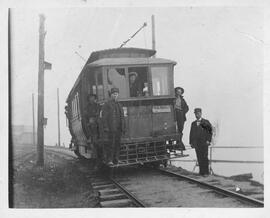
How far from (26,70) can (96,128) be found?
1551 millimetres

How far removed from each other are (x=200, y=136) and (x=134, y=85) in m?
1.45

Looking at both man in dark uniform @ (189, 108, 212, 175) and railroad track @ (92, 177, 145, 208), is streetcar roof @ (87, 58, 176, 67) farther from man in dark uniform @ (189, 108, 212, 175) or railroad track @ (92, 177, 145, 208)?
railroad track @ (92, 177, 145, 208)

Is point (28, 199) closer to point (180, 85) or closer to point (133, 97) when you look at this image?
point (133, 97)

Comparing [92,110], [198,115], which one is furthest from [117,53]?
[198,115]

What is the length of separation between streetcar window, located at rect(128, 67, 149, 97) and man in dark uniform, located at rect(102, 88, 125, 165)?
41cm

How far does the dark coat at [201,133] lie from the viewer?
6492 mm

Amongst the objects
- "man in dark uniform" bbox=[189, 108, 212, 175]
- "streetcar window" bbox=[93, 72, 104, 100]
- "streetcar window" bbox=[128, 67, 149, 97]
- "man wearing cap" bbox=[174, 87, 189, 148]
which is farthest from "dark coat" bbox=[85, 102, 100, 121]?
"man in dark uniform" bbox=[189, 108, 212, 175]

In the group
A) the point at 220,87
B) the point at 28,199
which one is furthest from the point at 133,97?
the point at 28,199

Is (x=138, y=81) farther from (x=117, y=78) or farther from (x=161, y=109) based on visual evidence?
(x=161, y=109)

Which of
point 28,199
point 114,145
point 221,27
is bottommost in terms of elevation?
point 28,199

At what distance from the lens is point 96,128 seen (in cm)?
689

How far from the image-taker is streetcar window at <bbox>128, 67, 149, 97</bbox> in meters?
6.93

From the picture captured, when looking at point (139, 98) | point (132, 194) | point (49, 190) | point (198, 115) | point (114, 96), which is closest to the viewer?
point (132, 194)

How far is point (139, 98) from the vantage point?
691 centimetres
